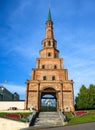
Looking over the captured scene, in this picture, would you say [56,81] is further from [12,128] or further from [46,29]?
[12,128]

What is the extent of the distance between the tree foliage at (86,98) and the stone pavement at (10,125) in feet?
103

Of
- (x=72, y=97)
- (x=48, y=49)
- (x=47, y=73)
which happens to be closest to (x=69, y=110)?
(x=72, y=97)

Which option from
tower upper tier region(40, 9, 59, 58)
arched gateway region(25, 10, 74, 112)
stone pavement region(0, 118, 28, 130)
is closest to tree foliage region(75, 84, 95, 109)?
arched gateway region(25, 10, 74, 112)

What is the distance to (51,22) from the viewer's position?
57.2m

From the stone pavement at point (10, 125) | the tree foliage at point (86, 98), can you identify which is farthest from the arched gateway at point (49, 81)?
the stone pavement at point (10, 125)

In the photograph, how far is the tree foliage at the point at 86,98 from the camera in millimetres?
52881

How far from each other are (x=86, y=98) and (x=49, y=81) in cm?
1467

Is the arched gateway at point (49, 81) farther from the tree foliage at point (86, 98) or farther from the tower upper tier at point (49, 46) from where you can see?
the tree foliage at point (86, 98)

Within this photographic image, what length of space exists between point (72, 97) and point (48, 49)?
1623cm

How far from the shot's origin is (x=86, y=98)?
54.2 m

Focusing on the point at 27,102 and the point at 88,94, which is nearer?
the point at 27,102

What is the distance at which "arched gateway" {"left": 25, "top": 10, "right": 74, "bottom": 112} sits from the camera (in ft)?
148

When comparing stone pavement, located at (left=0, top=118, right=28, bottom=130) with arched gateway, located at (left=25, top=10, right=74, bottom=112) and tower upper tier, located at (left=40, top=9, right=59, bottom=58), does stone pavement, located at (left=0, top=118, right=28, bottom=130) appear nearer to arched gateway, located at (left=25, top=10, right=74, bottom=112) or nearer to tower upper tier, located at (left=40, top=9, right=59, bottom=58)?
arched gateway, located at (left=25, top=10, right=74, bottom=112)

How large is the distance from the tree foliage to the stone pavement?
31.3 m
